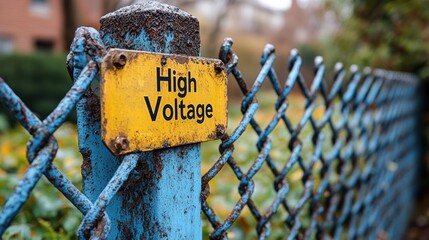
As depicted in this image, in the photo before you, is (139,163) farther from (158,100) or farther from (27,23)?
(27,23)

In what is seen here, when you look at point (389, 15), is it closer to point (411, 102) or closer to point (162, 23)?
point (411, 102)

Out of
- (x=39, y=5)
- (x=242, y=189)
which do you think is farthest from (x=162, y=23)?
(x=39, y=5)

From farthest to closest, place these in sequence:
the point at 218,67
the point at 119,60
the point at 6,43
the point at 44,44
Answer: the point at 44,44 < the point at 6,43 < the point at 218,67 < the point at 119,60

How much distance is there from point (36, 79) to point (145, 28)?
9.32 meters

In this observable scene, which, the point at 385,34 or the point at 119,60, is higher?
the point at 119,60

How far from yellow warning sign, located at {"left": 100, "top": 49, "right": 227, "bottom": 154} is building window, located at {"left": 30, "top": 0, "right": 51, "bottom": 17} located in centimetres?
1857

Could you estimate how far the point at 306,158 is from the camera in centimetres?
238

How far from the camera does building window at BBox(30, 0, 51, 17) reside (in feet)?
56.2

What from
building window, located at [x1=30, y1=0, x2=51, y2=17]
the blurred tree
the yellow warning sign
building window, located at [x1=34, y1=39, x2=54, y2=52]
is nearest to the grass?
the yellow warning sign

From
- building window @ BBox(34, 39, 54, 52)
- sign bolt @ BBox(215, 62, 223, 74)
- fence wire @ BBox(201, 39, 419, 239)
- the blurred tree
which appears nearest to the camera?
sign bolt @ BBox(215, 62, 223, 74)

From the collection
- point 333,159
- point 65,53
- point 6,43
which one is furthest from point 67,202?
point 6,43

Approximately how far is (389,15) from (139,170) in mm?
3825

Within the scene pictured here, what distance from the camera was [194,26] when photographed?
0.81 metres

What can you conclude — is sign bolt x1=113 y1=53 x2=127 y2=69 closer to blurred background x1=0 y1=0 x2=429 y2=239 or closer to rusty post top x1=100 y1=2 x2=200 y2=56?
rusty post top x1=100 y1=2 x2=200 y2=56
